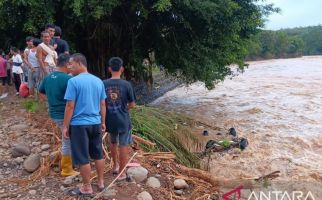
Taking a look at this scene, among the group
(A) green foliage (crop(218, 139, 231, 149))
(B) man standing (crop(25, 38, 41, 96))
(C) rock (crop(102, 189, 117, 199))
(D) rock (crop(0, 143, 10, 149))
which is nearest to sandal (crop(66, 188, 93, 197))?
(C) rock (crop(102, 189, 117, 199))

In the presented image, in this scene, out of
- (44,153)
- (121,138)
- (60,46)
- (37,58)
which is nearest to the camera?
(121,138)

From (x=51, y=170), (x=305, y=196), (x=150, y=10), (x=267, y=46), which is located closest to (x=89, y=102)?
(x=51, y=170)

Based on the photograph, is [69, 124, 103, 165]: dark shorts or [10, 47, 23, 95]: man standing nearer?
[69, 124, 103, 165]: dark shorts

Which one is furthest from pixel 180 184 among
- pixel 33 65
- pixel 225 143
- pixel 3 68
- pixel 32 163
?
pixel 3 68

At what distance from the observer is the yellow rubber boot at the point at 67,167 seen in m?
5.75

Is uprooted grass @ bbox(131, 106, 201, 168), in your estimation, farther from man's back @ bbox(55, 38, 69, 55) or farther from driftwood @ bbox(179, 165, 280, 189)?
man's back @ bbox(55, 38, 69, 55)

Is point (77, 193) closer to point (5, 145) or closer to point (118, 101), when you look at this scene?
point (118, 101)

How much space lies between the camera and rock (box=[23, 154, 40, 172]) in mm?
6242

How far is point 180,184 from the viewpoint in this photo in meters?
6.16

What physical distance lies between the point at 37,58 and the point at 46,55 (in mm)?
339

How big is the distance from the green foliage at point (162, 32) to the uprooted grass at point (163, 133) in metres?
3.61

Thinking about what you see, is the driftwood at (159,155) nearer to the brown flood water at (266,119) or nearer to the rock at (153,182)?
the rock at (153,182)

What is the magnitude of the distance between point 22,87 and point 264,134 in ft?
21.6

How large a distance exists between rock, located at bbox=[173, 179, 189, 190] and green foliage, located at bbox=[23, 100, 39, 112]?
385 cm
